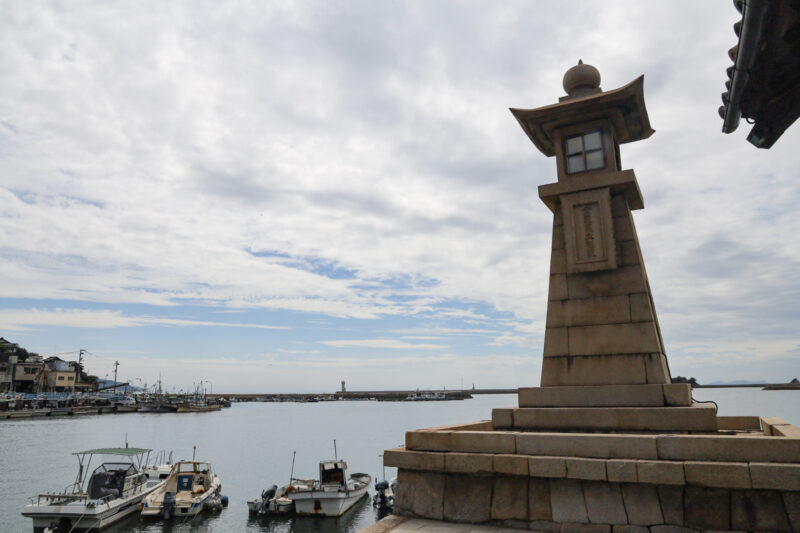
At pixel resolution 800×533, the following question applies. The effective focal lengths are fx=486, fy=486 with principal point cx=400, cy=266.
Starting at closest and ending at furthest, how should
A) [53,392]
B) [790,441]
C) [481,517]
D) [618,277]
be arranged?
[790,441]
[481,517]
[618,277]
[53,392]

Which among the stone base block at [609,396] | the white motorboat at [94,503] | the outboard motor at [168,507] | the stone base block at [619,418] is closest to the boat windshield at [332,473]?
the outboard motor at [168,507]

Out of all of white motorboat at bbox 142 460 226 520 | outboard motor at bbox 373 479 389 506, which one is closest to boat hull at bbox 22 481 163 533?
white motorboat at bbox 142 460 226 520

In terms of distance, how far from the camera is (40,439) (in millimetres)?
56688

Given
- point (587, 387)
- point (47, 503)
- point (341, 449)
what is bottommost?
point (341, 449)

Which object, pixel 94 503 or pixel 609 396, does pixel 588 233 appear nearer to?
pixel 609 396

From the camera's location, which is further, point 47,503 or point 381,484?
point 381,484

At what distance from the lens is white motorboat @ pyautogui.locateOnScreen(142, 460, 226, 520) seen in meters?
26.5

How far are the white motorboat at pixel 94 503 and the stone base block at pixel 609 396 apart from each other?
23888mm

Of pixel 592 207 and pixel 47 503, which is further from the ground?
pixel 592 207

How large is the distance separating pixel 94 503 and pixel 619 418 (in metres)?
25.5

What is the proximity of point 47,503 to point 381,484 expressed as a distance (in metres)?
17.2

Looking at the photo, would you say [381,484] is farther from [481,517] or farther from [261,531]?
[481,517]

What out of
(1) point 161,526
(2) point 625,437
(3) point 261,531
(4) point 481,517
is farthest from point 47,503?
(2) point 625,437

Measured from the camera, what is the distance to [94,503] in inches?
917
